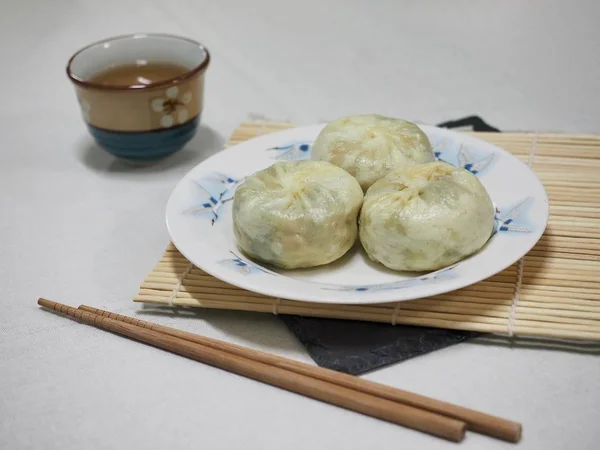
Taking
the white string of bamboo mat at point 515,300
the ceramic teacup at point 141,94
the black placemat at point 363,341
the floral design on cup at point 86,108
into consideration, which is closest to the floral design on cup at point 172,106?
the ceramic teacup at point 141,94

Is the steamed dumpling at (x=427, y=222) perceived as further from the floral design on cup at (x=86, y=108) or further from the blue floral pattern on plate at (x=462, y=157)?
the floral design on cup at (x=86, y=108)

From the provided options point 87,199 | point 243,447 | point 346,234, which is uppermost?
point 346,234

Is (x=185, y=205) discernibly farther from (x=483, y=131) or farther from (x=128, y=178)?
(x=483, y=131)

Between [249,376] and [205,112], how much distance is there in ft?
3.74

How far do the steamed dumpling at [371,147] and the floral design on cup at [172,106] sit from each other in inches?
16.7

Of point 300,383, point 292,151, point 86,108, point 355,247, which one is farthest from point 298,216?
point 86,108

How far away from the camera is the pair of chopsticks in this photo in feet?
3.29

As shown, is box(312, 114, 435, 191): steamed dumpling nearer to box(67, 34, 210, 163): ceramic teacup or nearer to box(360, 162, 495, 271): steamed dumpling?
box(360, 162, 495, 271): steamed dumpling

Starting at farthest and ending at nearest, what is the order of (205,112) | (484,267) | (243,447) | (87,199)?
(205,112) < (87,199) < (484,267) < (243,447)

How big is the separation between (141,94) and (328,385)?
2.72ft

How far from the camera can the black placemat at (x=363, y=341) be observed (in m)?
1.12

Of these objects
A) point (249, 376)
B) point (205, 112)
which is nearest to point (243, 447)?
point (249, 376)

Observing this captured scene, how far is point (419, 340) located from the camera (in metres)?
1.15

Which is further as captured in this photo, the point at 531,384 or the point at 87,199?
the point at 87,199
